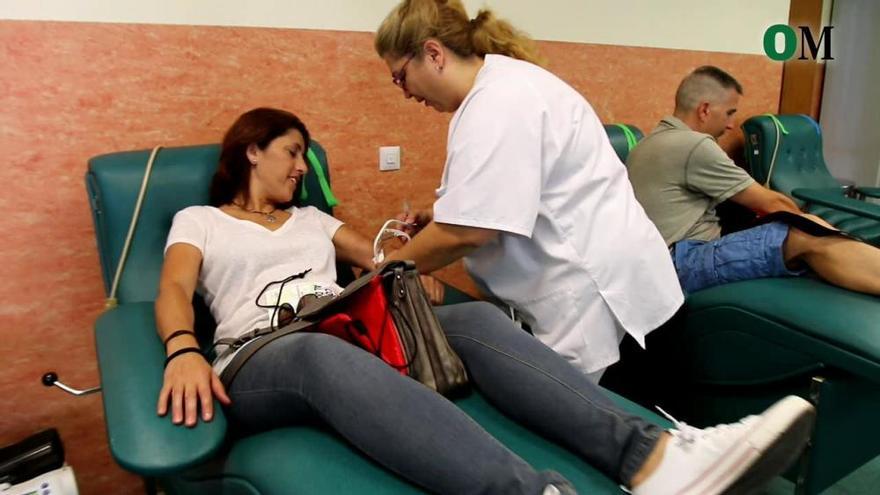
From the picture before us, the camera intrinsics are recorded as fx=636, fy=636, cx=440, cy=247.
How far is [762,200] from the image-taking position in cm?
197

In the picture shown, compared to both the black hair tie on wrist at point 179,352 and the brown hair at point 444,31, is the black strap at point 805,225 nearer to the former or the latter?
the brown hair at point 444,31

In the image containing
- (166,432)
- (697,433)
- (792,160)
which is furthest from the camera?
(792,160)

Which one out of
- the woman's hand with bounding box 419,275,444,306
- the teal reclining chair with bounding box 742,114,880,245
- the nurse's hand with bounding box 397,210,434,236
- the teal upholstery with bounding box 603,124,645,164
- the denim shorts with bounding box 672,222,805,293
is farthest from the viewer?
the teal reclining chair with bounding box 742,114,880,245

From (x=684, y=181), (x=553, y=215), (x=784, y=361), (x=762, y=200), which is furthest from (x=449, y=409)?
(x=762, y=200)

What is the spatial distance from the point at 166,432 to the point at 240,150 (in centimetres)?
81

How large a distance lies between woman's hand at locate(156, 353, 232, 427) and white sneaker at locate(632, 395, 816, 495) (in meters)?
0.67

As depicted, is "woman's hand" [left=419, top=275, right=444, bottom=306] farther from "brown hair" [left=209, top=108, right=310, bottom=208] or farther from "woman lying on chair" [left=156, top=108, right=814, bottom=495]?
"brown hair" [left=209, top=108, right=310, bottom=208]

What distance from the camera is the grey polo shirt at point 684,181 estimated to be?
6.41ft

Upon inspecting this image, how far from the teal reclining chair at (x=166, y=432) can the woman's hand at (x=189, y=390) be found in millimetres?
15

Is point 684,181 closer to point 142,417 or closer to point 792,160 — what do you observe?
point 792,160

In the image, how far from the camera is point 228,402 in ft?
3.28

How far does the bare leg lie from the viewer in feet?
5.15

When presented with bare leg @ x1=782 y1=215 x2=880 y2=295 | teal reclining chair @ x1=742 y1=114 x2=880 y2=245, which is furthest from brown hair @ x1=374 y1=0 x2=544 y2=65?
teal reclining chair @ x1=742 y1=114 x2=880 y2=245

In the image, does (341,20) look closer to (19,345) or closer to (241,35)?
(241,35)
